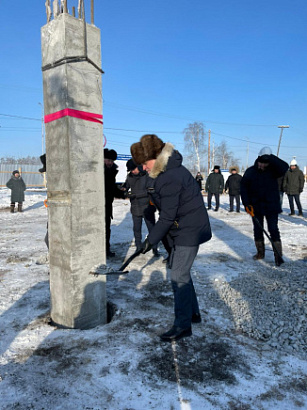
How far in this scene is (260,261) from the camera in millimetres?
5207

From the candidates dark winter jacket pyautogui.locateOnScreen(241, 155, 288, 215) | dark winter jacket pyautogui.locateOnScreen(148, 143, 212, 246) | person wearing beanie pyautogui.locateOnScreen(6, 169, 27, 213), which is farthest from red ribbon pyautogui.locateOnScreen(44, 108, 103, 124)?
person wearing beanie pyautogui.locateOnScreen(6, 169, 27, 213)

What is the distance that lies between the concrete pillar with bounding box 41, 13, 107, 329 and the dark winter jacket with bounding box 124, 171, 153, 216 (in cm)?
240

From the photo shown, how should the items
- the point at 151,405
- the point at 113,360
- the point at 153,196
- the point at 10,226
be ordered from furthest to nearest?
the point at 10,226 < the point at 153,196 < the point at 113,360 < the point at 151,405

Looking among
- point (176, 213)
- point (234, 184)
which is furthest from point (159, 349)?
point (234, 184)

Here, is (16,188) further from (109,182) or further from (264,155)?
(264,155)

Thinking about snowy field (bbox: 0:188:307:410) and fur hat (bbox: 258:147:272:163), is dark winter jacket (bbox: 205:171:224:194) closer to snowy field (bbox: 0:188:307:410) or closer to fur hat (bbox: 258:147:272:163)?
fur hat (bbox: 258:147:272:163)

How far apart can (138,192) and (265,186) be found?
2233 millimetres

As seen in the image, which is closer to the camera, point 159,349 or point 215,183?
point 159,349

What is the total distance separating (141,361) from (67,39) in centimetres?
271

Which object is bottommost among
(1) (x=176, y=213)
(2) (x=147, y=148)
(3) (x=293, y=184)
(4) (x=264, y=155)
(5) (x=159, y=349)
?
(5) (x=159, y=349)

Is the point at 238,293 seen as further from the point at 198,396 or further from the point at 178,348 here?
the point at 198,396

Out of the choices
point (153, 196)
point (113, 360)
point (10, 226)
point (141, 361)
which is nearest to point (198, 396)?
point (141, 361)

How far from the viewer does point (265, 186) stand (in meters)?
5.06

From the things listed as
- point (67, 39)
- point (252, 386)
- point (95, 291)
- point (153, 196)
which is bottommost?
point (252, 386)
